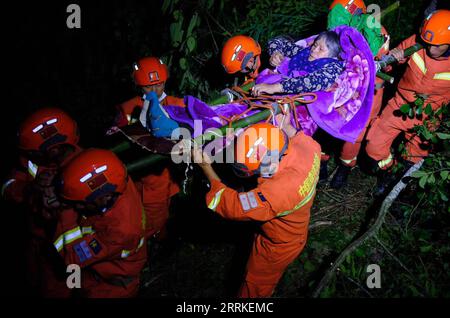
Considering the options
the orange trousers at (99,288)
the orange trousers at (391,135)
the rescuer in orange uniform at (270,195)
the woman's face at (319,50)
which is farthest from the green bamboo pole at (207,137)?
the orange trousers at (391,135)

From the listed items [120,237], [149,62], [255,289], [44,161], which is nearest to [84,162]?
[120,237]

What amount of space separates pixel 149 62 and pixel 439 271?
3.71 meters

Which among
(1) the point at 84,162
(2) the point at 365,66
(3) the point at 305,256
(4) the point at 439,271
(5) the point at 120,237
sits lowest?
(3) the point at 305,256

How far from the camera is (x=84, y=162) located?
2307 millimetres

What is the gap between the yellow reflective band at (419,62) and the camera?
394 cm

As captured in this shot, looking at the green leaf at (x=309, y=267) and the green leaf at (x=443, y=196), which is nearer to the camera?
the green leaf at (x=443, y=196)

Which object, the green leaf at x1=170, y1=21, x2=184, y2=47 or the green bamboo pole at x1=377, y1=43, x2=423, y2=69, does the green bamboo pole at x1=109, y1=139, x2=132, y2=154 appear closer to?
the green leaf at x1=170, y1=21, x2=184, y2=47

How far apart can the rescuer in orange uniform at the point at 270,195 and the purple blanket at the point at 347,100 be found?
0.32 metres

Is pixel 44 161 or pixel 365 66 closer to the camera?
pixel 44 161

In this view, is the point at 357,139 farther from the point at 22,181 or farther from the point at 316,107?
the point at 22,181

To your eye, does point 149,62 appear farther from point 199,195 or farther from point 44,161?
point 199,195

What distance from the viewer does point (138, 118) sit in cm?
341

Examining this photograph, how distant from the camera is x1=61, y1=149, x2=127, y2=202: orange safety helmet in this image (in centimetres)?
227

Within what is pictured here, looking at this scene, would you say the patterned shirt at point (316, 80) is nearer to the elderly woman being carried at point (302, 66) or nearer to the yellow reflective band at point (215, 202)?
the elderly woman being carried at point (302, 66)
